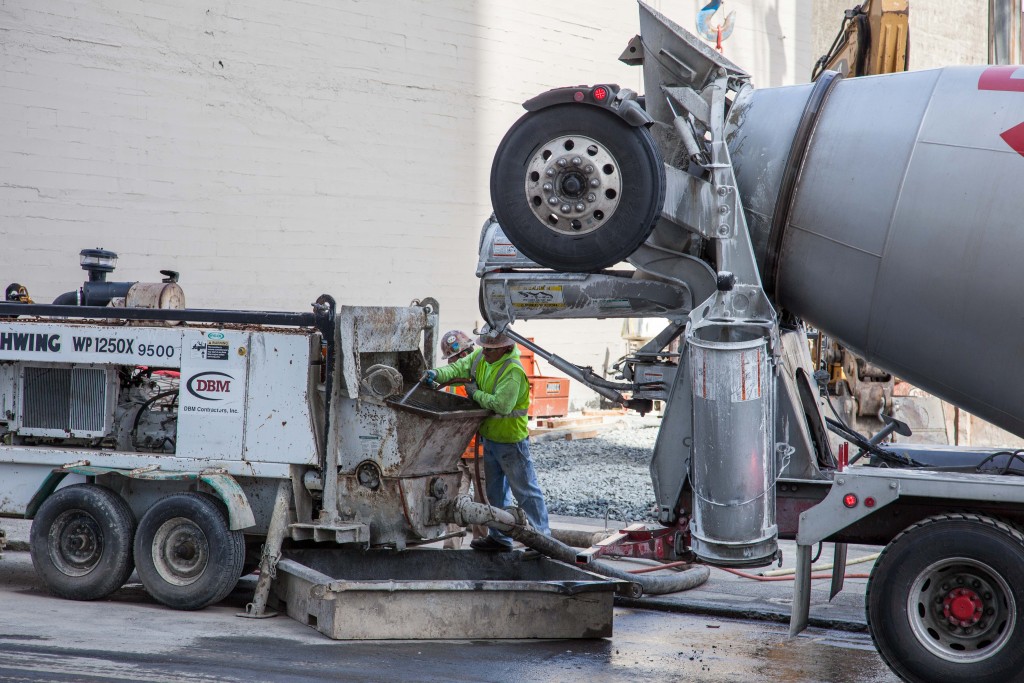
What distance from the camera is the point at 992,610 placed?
4.75 meters

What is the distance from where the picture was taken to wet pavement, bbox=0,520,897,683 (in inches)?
→ 204

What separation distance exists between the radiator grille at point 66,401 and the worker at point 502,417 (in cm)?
228

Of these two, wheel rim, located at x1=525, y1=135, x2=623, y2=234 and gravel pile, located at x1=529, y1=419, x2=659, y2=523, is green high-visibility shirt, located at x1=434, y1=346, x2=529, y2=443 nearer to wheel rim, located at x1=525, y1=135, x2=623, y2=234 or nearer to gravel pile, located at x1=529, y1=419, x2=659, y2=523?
gravel pile, located at x1=529, y1=419, x2=659, y2=523

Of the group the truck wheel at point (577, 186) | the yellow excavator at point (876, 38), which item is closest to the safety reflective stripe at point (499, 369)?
the truck wheel at point (577, 186)

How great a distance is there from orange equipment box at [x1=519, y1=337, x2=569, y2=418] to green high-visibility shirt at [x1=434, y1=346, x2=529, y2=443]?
6.08 m

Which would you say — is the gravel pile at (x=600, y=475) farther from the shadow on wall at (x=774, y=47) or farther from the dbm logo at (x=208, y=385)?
the shadow on wall at (x=774, y=47)

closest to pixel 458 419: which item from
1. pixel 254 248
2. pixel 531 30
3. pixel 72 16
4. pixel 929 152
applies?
pixel 929 152

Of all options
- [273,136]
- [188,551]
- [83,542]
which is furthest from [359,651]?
[273,136]

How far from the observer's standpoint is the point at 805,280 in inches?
220

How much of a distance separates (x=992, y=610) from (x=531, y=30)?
12.9m

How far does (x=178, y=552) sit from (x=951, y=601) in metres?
4.38

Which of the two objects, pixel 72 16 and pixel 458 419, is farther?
pixel 72 16

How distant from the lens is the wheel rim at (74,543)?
668cm

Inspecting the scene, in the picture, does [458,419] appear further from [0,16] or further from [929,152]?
[0,16]
